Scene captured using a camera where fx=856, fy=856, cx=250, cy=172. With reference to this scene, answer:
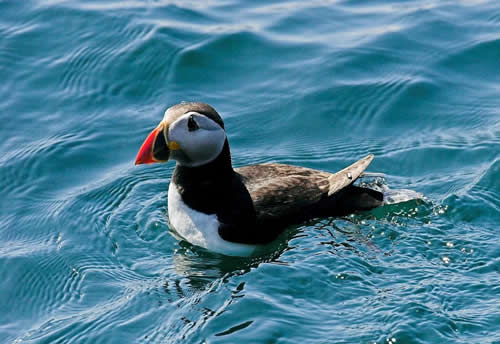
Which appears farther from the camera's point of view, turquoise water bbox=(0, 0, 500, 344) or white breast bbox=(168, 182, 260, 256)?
white breast bbox=(168, 182, 260, 256)

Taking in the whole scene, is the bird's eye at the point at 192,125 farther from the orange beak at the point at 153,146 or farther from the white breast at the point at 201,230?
the white breast at the point at 201,230

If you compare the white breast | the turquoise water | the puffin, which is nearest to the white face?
the puffin

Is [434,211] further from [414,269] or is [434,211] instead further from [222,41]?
[222,41]

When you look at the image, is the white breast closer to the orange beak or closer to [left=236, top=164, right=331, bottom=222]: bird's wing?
[left=236, top=164, right=331, bottom=222]: bird's wing

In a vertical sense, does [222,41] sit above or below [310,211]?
above

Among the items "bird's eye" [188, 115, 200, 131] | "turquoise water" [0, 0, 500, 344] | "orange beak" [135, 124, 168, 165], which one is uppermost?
"bird's eye" [188, 115, 200, 131]

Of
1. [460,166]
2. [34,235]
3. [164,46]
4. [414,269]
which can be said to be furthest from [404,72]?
[34,235]

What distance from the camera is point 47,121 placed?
10.3 m

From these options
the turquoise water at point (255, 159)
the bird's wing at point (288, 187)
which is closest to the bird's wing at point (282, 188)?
the bird's wing at point (288, 187)

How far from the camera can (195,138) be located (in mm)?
7602

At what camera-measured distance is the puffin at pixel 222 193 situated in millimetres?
7594

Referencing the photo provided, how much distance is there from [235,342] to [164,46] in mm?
6019

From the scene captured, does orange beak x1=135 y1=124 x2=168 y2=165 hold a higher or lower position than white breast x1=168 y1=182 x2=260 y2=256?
higher

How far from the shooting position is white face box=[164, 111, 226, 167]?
7570 millimetres
